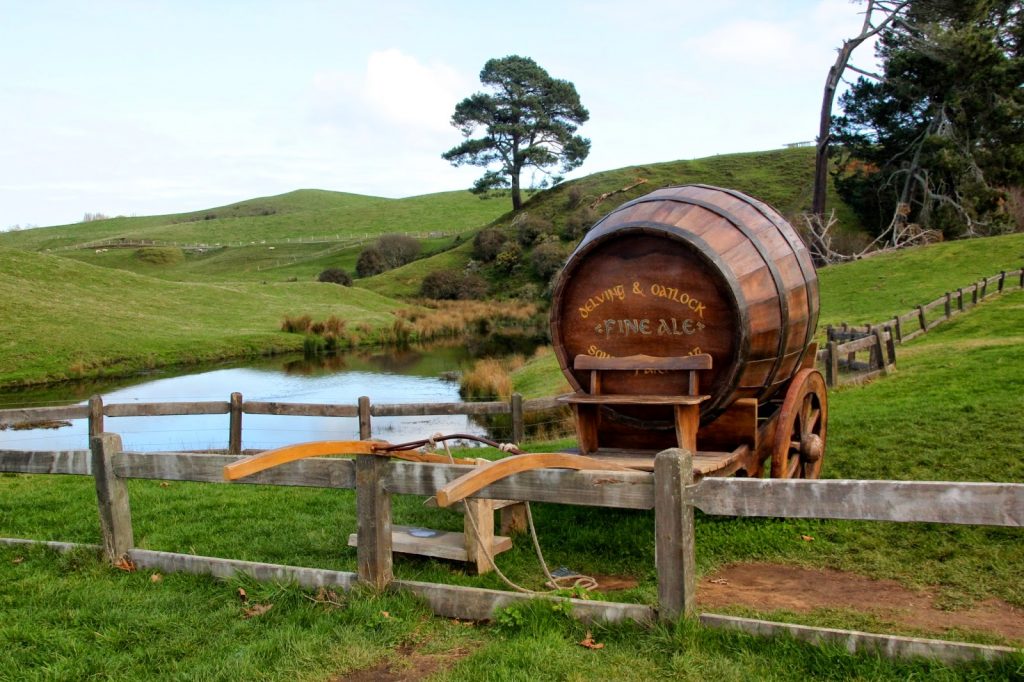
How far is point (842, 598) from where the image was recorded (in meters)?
5.27

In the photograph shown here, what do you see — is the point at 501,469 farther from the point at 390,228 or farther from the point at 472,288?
the point at 390,228

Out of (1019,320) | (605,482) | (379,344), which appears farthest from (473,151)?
(605,482)

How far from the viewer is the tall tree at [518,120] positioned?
70.8m

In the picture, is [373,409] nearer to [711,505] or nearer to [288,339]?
[711,505]

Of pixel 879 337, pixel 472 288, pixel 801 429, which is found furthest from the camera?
pixel 472 288

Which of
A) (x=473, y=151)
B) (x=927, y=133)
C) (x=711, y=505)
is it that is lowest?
(x=711, y=505)

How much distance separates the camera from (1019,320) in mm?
18891

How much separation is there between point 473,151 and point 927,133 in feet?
132

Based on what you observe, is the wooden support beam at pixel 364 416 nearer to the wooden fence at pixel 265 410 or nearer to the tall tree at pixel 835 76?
the wooden fence at pixel 265 410

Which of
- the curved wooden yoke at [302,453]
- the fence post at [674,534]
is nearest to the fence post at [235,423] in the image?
the curved wooden yoke at [302,453]

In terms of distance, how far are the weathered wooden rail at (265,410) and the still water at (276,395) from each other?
2.38 meters

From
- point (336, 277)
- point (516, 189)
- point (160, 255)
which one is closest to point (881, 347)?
point (336, 277)

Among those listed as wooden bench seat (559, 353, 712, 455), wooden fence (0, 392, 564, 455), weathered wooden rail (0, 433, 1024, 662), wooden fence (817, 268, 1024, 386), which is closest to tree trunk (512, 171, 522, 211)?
wooden fence (817, 268, 1024, 386)

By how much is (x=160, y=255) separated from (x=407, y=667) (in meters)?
90.1
